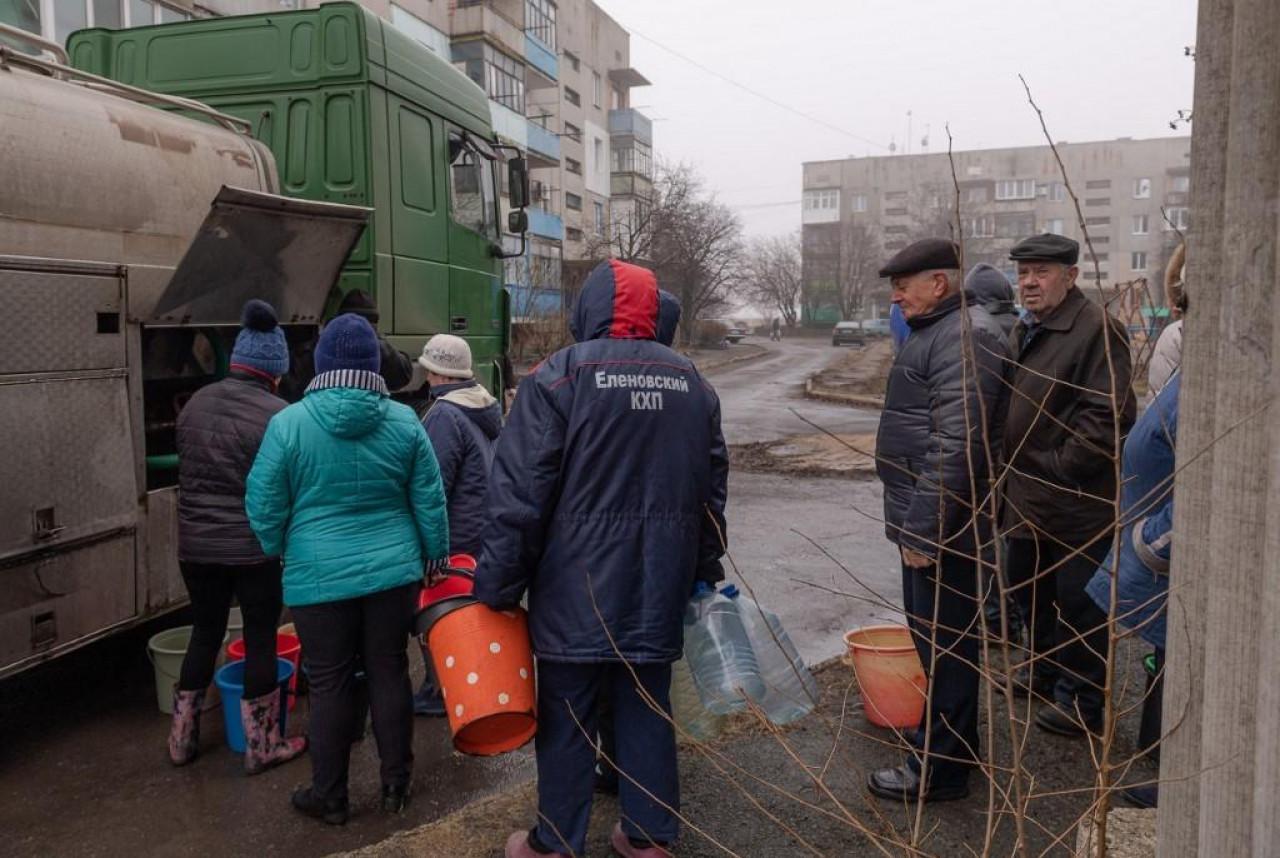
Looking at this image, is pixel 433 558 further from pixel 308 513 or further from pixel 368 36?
pixel 368 36

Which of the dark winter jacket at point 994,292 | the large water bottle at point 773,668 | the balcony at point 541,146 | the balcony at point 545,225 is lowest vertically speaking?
the large water bottle at point 773,668

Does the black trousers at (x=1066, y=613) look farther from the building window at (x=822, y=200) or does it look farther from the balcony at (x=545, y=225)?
the building window at (x=822, y=200)

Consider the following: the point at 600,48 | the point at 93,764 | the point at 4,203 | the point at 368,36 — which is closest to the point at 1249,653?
the point at 93,764

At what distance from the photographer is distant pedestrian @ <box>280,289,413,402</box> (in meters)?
5.48

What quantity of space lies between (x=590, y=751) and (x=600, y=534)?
0.66 meters

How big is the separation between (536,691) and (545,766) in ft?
0.73

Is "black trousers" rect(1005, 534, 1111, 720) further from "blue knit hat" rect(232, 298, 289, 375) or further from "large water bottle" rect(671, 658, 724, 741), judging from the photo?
"blue knit hat" rect(232, 298, 289, 375)

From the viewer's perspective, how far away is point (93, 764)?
13.0 ft

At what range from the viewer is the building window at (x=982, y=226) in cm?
7575

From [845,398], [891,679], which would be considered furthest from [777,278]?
[891,679]

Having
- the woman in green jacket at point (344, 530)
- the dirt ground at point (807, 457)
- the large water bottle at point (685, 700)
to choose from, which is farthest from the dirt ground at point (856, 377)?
the woman in green jacket at point (344, 530)

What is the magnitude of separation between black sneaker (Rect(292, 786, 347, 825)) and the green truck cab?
10.8ft

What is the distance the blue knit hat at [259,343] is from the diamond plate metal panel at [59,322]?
0.60m

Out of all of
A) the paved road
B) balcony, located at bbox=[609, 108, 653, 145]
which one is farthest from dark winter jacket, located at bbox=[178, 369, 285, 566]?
balcony, located at bbox=[609, 108, 653, 145]
